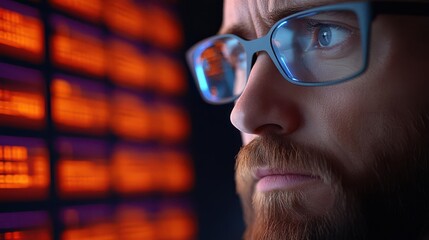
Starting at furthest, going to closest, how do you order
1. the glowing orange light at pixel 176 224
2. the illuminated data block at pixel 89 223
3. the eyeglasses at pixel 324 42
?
the glowing orange light at pixel 176 224
the illuminated data block at pixel 89 223
the eyeglasses at pixel 324 42

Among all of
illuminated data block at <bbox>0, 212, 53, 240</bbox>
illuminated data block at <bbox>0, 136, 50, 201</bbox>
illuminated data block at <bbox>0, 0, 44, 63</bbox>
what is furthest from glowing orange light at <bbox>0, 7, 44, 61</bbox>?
illuminated data block at <bbox>0, 212, 53, 240</bbox>

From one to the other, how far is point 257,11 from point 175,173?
1.38 feet

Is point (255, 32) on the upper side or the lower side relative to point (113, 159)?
upper

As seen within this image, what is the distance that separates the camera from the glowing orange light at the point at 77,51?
2.95 feet

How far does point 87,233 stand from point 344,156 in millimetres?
440

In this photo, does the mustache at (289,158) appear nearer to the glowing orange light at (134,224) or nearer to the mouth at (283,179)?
the mouth at (283,179)

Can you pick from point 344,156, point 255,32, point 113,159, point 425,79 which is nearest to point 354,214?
point 344,156

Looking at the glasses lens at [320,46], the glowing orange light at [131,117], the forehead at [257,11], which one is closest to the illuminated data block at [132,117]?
the glowing orange light at [131,117]

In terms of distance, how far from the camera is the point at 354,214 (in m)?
0.78

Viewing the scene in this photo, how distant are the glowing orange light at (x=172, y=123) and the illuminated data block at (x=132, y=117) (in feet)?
0.07

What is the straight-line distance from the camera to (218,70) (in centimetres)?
112

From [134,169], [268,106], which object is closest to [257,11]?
[268,106]

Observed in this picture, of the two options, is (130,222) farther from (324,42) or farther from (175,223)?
(324,42)

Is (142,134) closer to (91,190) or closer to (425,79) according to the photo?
(91,190)
